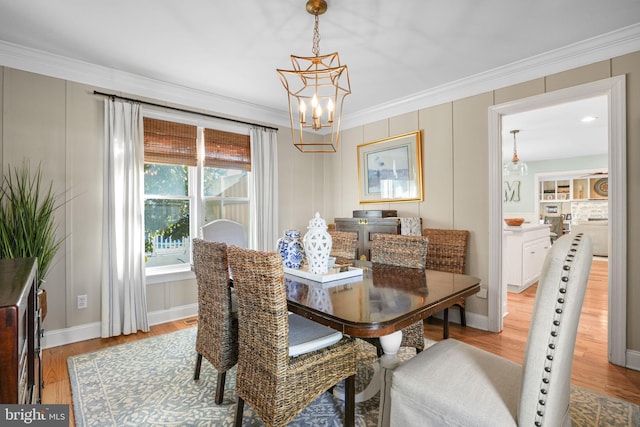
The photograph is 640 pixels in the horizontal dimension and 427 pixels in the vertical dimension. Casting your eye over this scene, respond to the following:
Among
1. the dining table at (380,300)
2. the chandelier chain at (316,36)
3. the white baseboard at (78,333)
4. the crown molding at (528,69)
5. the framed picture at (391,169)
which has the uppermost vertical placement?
the chandelier chain at (316,36)

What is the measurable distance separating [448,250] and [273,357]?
249 cm

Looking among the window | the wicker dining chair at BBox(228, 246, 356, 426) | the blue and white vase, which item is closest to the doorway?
the wicker dining chair at BBox(228, 246, 356, 426)

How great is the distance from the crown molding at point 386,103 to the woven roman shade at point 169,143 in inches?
10.7

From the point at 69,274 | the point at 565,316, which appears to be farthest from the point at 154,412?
the point at 565,316

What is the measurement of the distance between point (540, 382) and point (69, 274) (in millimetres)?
3520

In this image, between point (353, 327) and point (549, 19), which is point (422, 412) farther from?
point (549, 19)

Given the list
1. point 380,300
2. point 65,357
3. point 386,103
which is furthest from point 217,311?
point 386,103

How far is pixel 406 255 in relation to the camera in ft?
7.81

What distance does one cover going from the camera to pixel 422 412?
48.3 inches

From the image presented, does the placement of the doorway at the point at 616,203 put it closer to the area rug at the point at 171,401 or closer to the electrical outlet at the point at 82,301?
the area rug at the point at 171,401

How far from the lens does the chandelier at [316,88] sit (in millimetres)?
1863

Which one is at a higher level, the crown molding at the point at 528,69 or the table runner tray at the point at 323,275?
the crown molding at the point at 528,69

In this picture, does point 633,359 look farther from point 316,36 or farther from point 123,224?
point 123,224

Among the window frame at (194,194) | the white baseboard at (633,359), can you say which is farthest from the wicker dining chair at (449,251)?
the window frame at (194,194)
